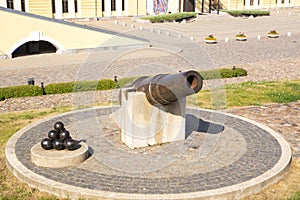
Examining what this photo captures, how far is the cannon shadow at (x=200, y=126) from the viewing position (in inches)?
468

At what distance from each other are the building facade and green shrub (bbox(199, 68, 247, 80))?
29.7 m

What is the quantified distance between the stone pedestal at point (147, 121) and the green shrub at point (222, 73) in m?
9.39

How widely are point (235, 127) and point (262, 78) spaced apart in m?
9.53

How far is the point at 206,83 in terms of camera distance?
19.5 m

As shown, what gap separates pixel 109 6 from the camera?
49.9 metres

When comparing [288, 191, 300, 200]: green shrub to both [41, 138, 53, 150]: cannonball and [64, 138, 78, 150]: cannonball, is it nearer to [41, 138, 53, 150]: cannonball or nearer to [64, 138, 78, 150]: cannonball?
[64, 138, 78, 150]: cannonball

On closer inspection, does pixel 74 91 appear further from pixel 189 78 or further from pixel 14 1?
pixel 14 1

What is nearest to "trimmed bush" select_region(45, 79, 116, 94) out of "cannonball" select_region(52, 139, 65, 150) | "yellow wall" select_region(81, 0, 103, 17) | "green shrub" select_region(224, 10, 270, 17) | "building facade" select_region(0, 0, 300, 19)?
"cannonball" select_region(52, 139, 65, 150)

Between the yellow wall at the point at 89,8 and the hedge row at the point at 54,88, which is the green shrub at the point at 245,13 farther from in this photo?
the hedge row at the point at 54,88

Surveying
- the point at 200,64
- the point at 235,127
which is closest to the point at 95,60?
the point at 200,64

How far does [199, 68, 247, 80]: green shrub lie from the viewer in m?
20.2

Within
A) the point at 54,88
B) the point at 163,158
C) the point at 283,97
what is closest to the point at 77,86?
the point at 54,88

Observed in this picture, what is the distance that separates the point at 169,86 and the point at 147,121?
152 cm

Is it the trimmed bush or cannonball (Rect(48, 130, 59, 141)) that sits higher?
cannonball (Rect(48, 130, 59, 141))
